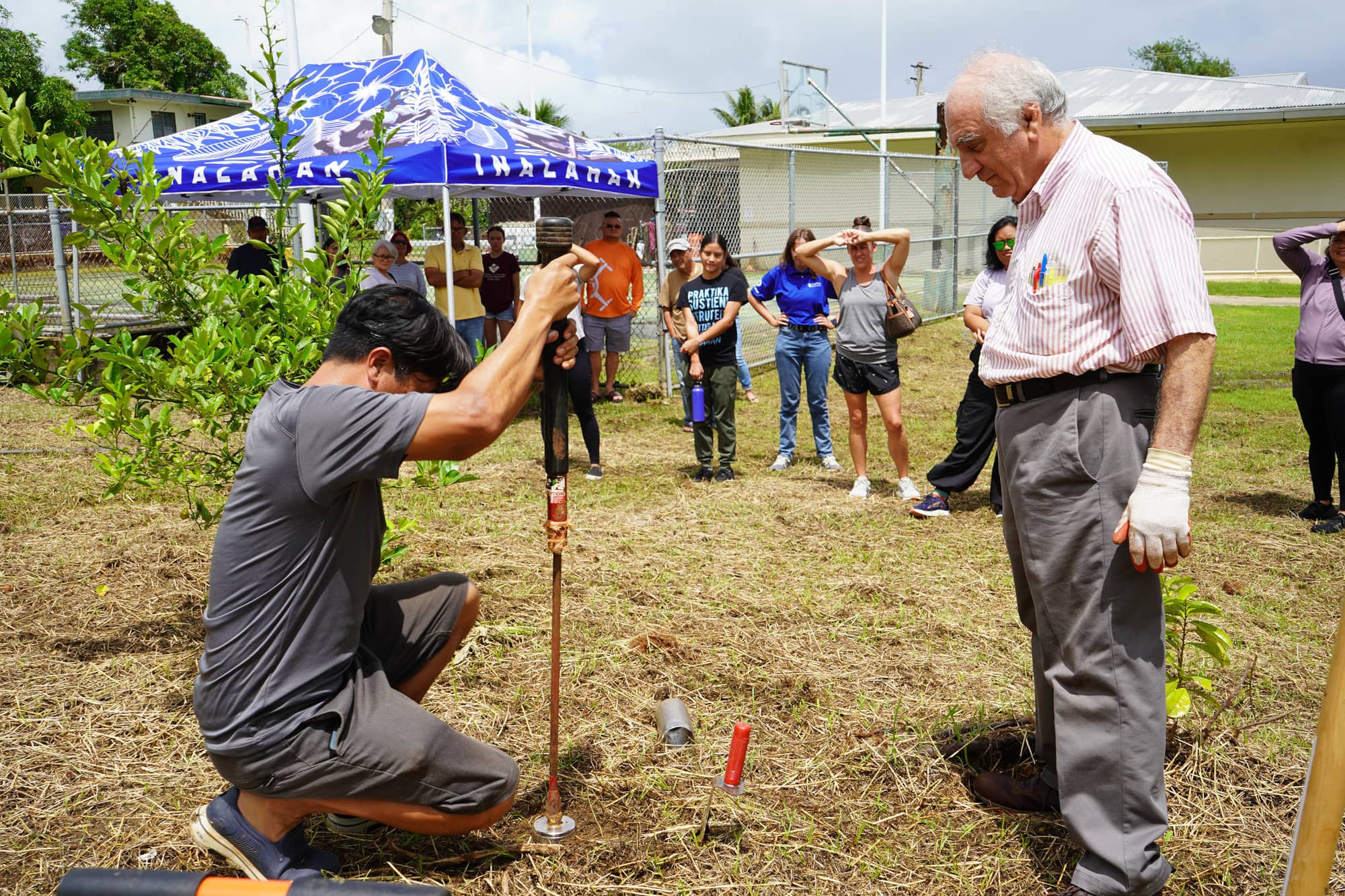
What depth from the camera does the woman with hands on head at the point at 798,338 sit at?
779 cm

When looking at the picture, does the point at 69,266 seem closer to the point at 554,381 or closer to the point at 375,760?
the point at 554,381

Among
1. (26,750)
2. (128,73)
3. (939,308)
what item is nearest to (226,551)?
(26,750)

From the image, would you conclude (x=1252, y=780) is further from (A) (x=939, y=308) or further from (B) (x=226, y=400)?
(A) (x=939, y=308)

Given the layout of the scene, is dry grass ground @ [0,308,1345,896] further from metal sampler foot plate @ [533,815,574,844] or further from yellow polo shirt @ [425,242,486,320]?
yellow polo shirt @ [425,242,486,320]

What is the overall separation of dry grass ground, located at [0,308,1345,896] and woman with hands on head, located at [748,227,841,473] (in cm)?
62

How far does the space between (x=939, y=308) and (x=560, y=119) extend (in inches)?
1161

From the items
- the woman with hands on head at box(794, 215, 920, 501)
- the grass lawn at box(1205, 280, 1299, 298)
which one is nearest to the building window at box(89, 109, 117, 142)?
the grass lawn at box(1205, 280, 1299, 298)

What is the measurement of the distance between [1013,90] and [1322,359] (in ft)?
15.3

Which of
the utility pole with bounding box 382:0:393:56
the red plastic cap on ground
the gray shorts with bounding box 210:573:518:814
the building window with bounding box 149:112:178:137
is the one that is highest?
the building window with bounding box 149:112:178:137

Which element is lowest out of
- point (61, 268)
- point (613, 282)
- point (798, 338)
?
point (798, 338)

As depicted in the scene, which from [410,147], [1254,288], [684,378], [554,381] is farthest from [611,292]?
[1254,288]

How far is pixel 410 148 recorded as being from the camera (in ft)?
28.6

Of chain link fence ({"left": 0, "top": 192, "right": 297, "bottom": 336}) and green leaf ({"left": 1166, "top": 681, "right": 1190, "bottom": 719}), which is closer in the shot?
green leaf ({"left": 1166, "top": 681, "right": 1190, "bottom": 719})

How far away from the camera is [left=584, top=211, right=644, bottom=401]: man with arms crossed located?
10320 mm
